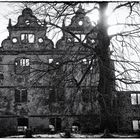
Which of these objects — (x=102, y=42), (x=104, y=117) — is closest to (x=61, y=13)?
(x=102, y=42)

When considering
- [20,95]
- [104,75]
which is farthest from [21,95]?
[104,75]

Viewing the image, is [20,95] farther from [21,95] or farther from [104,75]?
[104,75]

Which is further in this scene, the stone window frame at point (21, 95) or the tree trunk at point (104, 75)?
the stone window frame at point (21, 95)

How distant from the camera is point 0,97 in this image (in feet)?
42.4

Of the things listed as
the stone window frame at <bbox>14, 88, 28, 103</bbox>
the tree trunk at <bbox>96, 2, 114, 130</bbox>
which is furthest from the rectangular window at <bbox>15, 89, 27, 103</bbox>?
the tree trunk at <bbox>96, 2, 114, 130</bbox>

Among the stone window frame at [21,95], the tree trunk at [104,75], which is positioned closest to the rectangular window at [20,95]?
the stone window frame at [21,95]

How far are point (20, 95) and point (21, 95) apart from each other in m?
0.06

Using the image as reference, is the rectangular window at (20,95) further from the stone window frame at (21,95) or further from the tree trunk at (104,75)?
the tree trunk at (104,75)

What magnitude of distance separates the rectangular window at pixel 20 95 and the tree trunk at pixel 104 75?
8.57 metres

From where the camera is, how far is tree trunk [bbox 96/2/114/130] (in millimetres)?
5164

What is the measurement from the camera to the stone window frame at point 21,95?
13367 millimetres

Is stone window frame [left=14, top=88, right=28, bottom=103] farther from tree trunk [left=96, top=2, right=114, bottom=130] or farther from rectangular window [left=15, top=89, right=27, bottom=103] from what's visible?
tree trunk [left=96, top=2, right=114, bottom=130]

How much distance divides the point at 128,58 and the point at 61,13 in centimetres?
188

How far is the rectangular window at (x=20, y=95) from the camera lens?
43.9 feet
